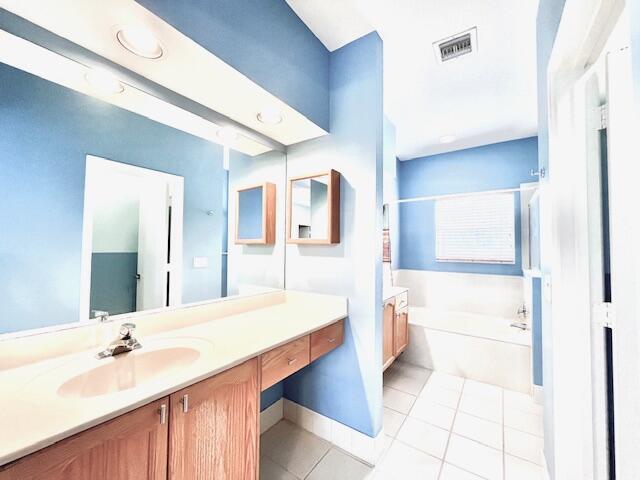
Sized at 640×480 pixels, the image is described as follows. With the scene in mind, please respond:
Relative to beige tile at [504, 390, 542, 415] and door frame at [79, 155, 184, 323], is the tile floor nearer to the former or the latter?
beige tile at [504, 390, 542, 415]

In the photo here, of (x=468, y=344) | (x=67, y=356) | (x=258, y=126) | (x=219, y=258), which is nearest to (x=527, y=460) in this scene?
(x=468, y=344)

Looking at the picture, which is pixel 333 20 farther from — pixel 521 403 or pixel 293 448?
pixel 521 403

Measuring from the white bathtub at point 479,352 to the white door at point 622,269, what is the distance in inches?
65.6

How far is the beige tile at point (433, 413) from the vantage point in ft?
6.15

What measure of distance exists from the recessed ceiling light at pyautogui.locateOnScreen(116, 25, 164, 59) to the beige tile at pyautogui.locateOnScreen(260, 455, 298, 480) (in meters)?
2.12

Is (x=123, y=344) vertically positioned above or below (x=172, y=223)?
below

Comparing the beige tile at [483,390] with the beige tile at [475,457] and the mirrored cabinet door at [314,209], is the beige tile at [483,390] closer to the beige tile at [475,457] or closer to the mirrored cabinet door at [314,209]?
the beige tile at [475,457]

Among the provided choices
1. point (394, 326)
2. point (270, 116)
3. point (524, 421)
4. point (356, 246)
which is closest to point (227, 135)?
point (270, 116)

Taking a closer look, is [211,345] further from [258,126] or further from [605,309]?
[605,309]

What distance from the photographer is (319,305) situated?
172 cm

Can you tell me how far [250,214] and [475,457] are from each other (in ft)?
6.78

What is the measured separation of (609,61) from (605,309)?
0.86 metres

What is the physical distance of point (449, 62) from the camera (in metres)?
1.88

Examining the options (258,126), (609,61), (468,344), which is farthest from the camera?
(468,344)
